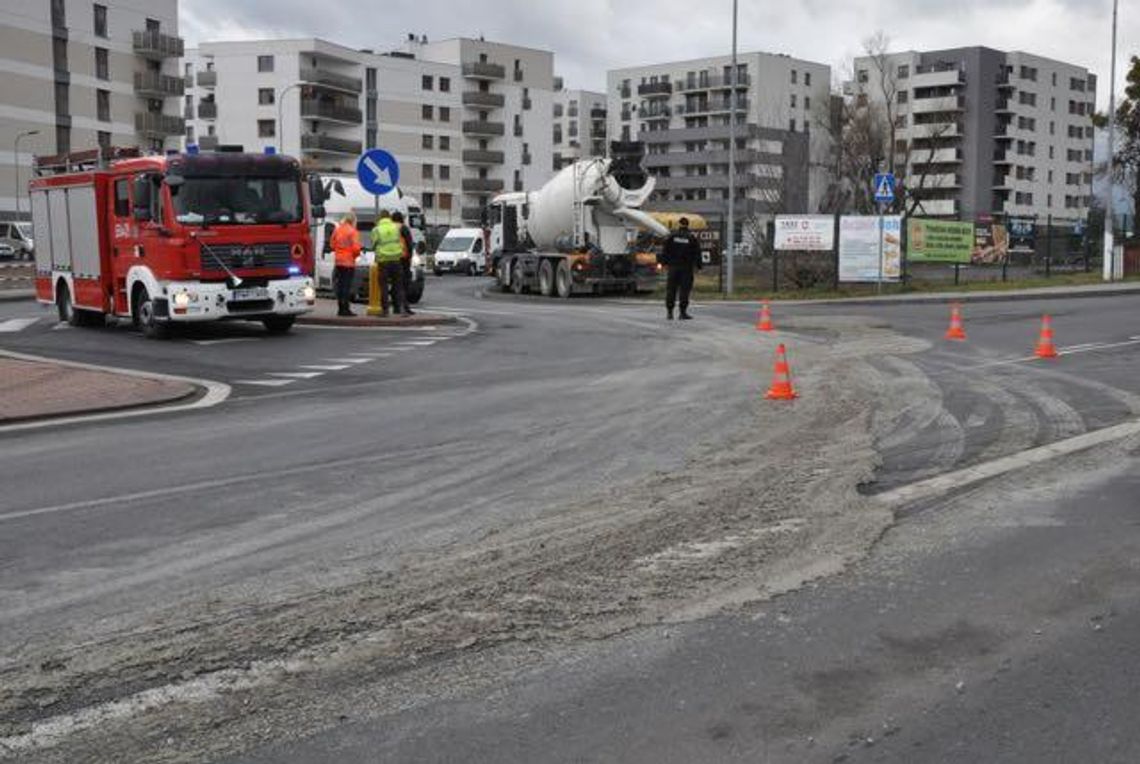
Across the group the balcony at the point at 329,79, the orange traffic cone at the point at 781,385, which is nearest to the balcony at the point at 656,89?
the balcony at the point at 329,79

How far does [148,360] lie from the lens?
1598 cm

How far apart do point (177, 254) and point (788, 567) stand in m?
14.3

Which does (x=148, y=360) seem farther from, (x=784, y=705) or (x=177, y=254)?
(x=784, y=705)

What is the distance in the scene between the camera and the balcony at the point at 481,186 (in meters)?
117

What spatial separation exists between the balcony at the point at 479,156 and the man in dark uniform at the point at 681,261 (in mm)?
97685

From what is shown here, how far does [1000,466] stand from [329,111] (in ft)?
335

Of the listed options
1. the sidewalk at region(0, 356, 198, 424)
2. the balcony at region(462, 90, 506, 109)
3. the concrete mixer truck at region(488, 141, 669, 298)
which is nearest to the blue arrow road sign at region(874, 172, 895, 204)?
the concrete mixer truck at region(488, 141, 669, 298)

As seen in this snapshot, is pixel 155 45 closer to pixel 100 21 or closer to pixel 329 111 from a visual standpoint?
pixel 100 21

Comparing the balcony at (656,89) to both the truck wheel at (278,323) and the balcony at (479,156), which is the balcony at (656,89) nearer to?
the balcony at (479,156)

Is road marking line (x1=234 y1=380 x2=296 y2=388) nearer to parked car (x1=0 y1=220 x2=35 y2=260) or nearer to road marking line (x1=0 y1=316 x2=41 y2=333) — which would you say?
road marking line (x1=0 y1=316 x2=41 y2=333)

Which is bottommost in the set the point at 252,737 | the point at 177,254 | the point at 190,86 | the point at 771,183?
the point at 252,737

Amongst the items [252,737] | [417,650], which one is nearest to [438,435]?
[417,650]

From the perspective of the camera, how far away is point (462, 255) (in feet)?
179

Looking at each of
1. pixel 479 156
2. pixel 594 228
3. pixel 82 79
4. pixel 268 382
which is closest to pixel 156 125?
pixel 82 79
